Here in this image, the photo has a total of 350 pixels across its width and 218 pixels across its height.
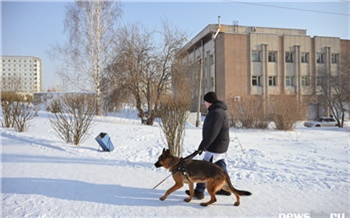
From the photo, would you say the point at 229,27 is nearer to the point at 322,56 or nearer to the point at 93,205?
the point at 322,56

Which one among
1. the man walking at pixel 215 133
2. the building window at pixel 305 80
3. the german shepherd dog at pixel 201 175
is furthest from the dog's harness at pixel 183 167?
the building window at pixel 305 80

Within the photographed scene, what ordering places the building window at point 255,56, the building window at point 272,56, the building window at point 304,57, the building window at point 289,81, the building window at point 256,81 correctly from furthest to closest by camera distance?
the building window at point 304,57, the building window at point 289,81, the building window at point 272,56, the building window at point 256,81, the building window at point 255,56

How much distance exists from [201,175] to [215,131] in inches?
30.7

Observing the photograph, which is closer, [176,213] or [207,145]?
[176,213]

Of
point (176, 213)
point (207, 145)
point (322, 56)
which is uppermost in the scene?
point (322, 56)

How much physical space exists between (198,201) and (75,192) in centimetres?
230

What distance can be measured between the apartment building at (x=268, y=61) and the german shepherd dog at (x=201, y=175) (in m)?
32.5

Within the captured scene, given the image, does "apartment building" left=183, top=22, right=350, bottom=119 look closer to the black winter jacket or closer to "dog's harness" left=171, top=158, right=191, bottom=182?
the black winter jacket

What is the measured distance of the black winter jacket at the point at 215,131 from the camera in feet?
14.1

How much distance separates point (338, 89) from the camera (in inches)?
1128

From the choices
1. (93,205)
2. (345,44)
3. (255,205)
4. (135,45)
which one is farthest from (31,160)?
(345,44)

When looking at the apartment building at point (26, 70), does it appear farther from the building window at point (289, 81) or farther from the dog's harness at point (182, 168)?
the dog's harness at point (182, 168)

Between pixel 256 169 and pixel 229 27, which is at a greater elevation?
pixel 229 27

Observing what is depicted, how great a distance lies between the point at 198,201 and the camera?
430 centimetres
